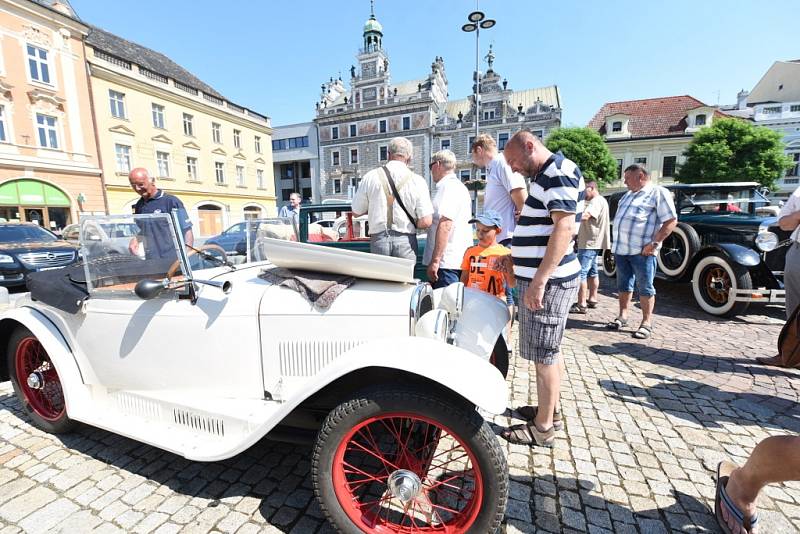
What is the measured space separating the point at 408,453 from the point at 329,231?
15.4 ft

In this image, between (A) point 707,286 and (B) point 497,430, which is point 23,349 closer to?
(B) point 497,430

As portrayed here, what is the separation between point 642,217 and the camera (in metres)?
3.99

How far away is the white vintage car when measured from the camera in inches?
59.4

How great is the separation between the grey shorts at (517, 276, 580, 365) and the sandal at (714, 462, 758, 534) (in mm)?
895

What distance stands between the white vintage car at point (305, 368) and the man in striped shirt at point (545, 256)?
0.24m

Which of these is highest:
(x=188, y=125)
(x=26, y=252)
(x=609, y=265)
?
(x=188, y=125)

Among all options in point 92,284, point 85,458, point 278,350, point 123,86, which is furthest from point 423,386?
point 123,86

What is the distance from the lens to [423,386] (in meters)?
1.54

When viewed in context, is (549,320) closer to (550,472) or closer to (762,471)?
(550,472)

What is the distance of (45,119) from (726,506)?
1090 inches

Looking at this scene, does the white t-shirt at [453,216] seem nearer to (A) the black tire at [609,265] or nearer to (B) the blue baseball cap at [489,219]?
(B) the blue baseball cap at [489,219]

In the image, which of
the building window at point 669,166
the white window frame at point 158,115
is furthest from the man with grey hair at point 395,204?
the building window at point 669,166

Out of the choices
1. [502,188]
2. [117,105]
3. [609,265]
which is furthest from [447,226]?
[117,105]

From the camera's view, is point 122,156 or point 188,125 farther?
point 188,125
